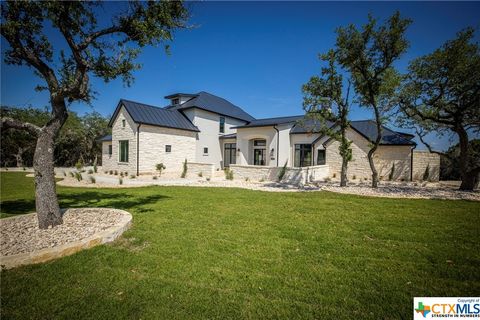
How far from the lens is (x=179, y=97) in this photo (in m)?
27.8

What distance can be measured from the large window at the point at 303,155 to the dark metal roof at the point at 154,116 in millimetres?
10951

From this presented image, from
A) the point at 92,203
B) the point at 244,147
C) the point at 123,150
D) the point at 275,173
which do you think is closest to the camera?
the point at 92,203

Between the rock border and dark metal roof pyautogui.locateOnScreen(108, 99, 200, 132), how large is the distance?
15.3m

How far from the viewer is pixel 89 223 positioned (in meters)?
5.24

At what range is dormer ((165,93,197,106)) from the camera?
27.6 meters

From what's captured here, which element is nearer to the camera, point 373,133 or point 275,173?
point 275,173

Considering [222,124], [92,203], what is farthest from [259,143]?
[92,203]

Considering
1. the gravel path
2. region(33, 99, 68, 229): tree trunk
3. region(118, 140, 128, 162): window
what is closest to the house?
region(118, 140, 128, 162): window

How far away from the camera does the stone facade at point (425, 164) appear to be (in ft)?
56.1

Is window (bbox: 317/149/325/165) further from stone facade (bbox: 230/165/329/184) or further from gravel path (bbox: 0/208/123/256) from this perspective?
gravel path (bbox: 0/208/123/256)

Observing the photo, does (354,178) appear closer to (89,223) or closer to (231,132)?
(231,132)

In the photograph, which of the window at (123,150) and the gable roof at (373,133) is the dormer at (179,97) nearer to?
the window at (123,150)

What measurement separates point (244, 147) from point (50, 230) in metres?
19.1

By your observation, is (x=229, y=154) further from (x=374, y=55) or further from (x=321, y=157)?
(x=374, y=55)
